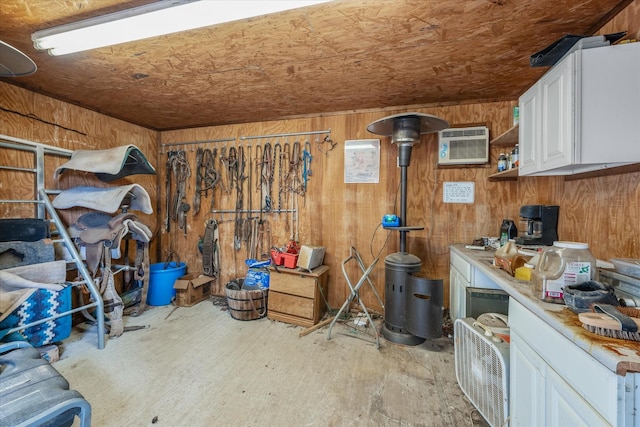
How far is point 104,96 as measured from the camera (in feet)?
8.70

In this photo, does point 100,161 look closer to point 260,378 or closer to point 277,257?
point 277,257

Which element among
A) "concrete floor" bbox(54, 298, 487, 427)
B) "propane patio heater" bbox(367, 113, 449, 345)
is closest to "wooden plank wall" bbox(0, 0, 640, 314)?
"propane patio heater" bbox(367, 113, 449, 345)

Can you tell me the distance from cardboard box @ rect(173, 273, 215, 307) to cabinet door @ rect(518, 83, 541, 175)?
366cm

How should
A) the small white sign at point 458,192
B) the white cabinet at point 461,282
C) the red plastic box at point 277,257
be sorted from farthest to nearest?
the red plastic box at point 277,257 < the small white sign at point 458,192 < the white cabinet at point 461,282

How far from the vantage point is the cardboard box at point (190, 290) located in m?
3.23

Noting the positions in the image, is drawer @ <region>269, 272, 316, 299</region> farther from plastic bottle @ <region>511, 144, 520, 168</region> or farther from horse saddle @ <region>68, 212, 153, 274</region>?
plastic bottle @ <region>511, 144, 520, 168</region>

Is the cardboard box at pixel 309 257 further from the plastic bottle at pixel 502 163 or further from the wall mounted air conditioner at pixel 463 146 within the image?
the plastic bottle at pixel 502 163

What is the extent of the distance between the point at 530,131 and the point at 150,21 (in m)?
2.54

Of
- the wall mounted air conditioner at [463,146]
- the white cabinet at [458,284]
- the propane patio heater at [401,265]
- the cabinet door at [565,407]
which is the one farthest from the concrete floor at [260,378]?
the wall mounted air conditioner at [463,146]

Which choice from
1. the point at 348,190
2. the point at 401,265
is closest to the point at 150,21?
the point at 348,190

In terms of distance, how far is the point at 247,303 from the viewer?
2.87 metres

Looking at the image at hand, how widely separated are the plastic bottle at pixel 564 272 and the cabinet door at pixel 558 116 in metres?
0.51

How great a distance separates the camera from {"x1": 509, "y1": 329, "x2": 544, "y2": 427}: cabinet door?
1.07 meters

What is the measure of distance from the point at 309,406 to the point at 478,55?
2.78 m
